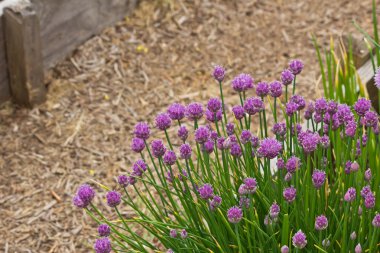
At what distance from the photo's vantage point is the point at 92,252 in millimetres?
3145

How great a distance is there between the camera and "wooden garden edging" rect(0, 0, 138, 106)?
139 inches

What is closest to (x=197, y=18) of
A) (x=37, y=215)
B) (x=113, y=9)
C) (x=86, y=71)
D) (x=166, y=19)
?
(x=166, y=19)

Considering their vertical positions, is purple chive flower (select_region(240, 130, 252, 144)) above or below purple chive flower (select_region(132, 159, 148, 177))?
above

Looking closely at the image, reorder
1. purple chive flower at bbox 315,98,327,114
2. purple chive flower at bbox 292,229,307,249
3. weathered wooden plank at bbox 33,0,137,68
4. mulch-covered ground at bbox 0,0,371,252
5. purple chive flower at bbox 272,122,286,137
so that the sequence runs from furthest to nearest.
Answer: weathered wooden plank at bbox 33,0,137,68 < mulch-covered ground at bbox 0,0,371,252 < purple chive flower at bbox 272,122,286,137 < purple chive flower at bbox 315,98,327,114 < purple chive flower at bbox 292,229,307,249

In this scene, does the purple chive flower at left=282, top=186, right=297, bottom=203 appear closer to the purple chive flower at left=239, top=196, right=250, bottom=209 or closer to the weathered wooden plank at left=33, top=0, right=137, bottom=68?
the purple chive flower at left=239, top=196, right=250, bottom=209

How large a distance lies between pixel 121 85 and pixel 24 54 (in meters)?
0.71

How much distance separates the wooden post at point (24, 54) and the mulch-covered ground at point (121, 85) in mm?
107

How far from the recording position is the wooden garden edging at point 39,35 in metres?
3.53

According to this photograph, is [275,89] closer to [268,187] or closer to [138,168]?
[268,187]

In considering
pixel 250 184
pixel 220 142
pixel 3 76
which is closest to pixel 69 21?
pixel 3 76

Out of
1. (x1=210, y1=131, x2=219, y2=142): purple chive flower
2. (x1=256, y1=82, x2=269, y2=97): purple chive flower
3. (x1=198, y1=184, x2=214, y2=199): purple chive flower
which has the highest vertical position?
(x1=256, y1=82, x2=269, y2=97): purple chive flower

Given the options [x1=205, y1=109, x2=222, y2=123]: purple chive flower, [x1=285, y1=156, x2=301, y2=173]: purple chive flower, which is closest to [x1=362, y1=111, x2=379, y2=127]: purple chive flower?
[x1=285, y1=156, x2=301, y2=173]: purple chive flower

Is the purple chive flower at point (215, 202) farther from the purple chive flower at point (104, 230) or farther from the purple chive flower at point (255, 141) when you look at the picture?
the purple chive flower at point (104, 230)

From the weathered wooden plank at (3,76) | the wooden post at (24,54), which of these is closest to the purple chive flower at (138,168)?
the wooden post at (24,54)
